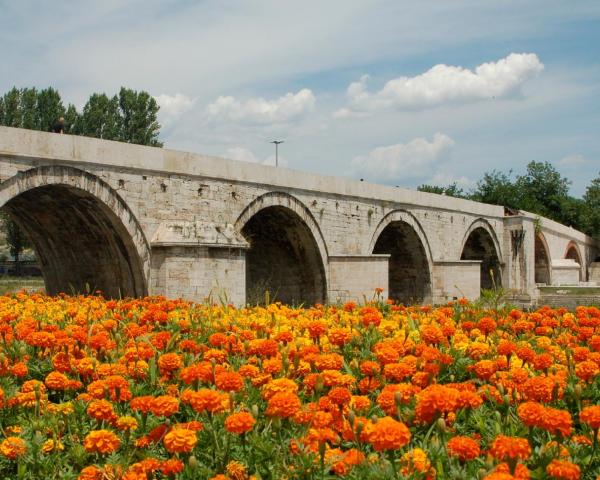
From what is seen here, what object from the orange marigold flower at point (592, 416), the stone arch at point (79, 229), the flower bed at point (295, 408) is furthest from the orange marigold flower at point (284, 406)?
the stone arch at point (79, 229)

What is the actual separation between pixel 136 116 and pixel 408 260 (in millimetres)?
21096

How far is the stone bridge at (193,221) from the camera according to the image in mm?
12695

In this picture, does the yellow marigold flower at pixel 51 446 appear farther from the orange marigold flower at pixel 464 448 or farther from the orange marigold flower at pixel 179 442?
the orange marigold flower at pixel 464 448

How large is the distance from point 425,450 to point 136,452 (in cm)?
107

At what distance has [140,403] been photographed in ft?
8.73

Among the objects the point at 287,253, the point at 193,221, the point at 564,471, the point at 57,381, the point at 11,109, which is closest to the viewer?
the point at 564,471

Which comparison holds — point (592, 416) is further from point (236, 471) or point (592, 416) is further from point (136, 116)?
point (136, 116)

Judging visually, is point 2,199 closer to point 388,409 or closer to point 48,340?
point 48,340

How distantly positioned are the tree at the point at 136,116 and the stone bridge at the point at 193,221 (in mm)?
19927

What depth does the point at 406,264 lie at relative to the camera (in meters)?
24.8

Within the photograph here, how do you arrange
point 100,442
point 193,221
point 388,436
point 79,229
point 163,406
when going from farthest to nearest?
point 193,221
point 79,229
point 163,406
point 100,442
point 388,436

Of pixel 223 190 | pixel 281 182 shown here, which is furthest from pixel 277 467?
pixel 281 182

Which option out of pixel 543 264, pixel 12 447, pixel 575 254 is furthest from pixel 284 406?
pixel 575 254

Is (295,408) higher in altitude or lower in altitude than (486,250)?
lower
